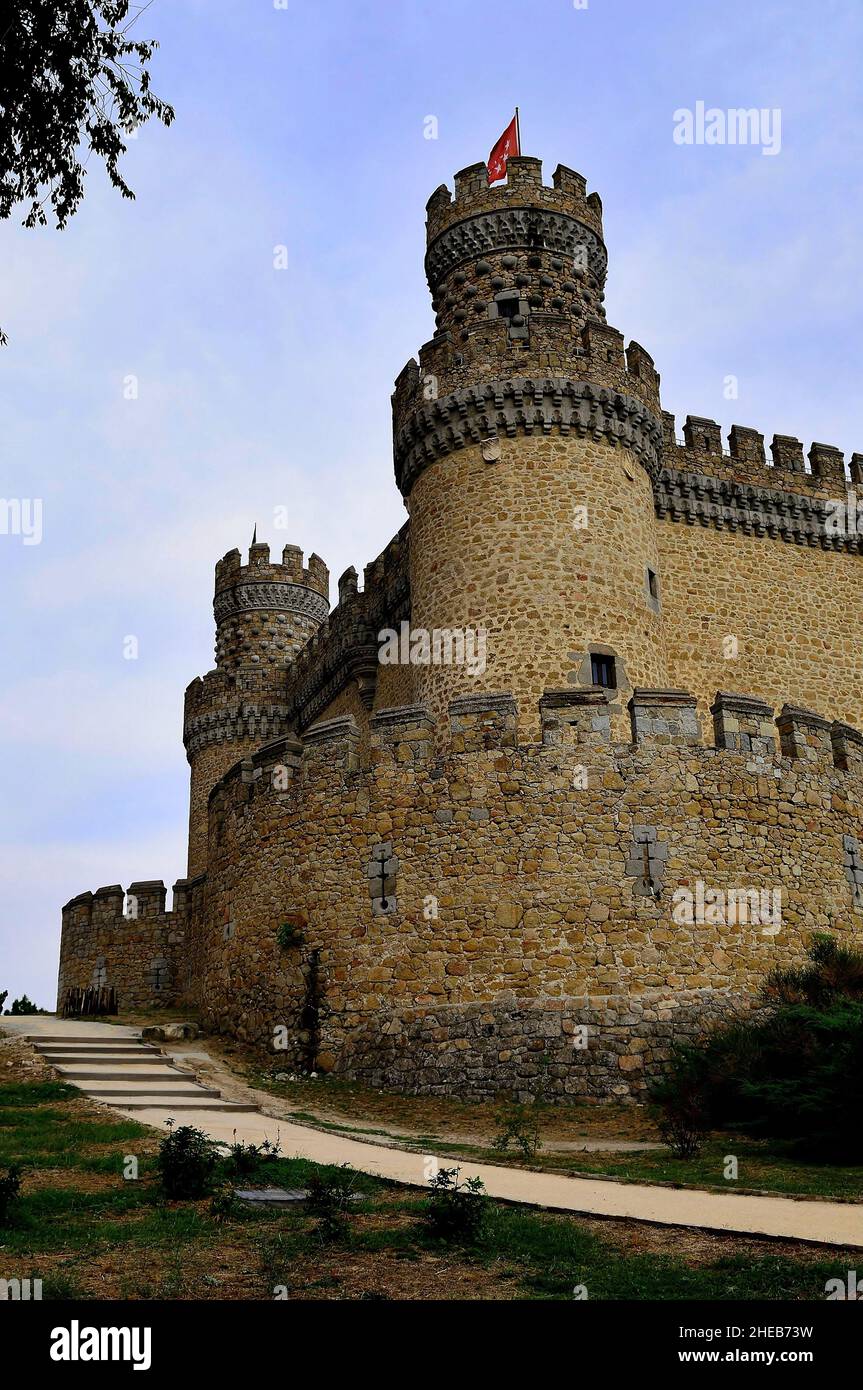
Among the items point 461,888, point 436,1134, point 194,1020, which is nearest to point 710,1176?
point 436,1134

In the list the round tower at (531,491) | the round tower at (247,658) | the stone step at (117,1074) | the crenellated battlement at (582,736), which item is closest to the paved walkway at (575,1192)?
the stone step at (117,1074)

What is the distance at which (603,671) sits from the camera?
59.3 feet

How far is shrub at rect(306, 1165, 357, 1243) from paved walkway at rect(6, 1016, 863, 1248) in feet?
2.00

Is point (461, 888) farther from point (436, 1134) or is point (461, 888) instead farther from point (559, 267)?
point (559, 267)

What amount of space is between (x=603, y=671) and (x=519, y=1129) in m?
8.08

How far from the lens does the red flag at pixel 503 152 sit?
2167 centimetres

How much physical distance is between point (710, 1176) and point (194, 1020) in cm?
1202

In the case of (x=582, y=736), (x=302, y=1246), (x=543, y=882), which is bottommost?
(x=302, y=1246)

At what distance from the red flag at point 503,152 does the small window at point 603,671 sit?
9.25 metres

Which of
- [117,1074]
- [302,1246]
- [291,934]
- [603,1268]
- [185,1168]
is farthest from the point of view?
[291,934]

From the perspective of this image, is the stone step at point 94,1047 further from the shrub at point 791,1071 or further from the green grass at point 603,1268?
the green grass at point 603,1268

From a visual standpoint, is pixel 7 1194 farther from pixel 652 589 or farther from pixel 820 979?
pixel 652 589

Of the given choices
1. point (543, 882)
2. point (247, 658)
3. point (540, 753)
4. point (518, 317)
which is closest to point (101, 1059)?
point (543, 882)

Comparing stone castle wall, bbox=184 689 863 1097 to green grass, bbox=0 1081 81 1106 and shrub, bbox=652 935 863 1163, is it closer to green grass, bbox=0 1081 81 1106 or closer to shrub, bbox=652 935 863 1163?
shrub, bbox=652 935 863 1163
